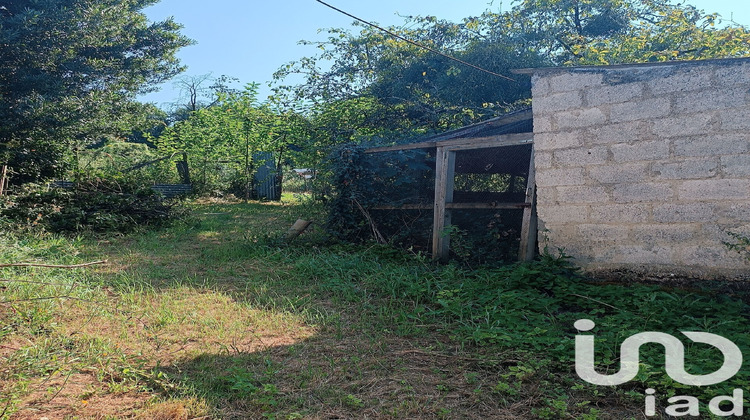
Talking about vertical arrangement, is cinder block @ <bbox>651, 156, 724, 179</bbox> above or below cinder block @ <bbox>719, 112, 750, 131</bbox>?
below

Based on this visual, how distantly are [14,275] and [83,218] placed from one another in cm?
368

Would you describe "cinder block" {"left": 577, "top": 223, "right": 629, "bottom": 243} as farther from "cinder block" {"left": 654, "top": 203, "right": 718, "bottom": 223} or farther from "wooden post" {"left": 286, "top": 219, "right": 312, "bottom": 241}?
"wooden post" {"left": 286, "top": 219, "right": 312, "bottom": 241}

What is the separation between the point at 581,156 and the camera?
181 inches

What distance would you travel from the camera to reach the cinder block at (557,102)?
15.1 feet

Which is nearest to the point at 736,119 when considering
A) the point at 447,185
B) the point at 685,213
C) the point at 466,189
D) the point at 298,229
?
the point at 685,213

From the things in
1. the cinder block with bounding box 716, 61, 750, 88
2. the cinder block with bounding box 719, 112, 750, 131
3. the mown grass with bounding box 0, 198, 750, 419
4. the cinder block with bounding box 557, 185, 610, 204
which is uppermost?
the cinder block with bounding box 716, 61, 750, 88

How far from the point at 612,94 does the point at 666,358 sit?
2.59m

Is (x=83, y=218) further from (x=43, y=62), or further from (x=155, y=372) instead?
(x=155, y=372)

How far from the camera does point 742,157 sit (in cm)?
389

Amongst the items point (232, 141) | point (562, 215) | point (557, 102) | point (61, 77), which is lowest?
point (562, 215)

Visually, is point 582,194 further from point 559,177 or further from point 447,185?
point 447,185

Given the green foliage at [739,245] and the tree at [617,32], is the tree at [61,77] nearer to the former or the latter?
the tree at [617,32]

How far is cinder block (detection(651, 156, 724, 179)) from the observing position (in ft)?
13.2

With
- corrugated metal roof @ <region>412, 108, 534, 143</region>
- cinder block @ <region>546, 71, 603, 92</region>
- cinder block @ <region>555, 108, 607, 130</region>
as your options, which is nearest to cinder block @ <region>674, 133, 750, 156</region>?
cinder block @ <region>555, 108, 607, 130</region>
